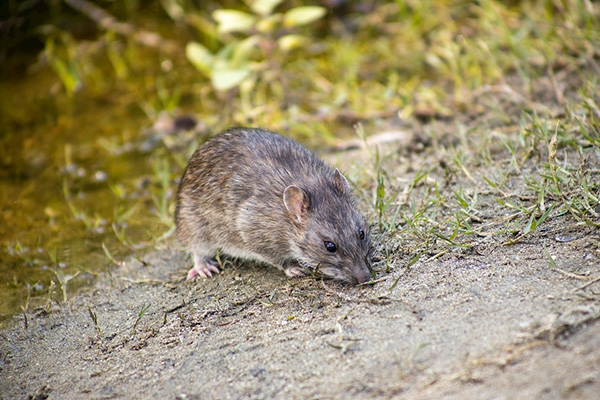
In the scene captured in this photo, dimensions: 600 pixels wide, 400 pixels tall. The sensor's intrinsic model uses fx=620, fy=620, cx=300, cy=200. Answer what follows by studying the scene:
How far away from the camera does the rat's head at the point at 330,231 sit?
158 inches

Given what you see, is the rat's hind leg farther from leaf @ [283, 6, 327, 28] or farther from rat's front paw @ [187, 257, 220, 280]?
leaf @ [283, 6, 327, 28]

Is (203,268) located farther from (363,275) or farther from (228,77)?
(228,77)

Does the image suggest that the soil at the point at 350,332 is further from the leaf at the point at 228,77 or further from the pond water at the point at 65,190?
the leaf at the point at 228,77

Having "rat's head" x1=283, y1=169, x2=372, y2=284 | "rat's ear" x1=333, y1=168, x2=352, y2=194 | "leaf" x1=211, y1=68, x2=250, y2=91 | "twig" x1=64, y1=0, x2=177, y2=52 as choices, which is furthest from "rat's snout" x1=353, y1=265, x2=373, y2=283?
"twig" x1=64, y1=0, x2=177, y2=52

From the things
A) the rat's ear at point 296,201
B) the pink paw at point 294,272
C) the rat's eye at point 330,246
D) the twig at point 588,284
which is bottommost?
the pink paw at point 294,272

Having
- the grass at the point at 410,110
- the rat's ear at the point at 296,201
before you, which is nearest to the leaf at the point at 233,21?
the grass at the point at 410,110

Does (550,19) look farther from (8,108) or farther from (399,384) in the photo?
(8,108)

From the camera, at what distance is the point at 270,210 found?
14.7ft

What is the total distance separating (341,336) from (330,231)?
925mm

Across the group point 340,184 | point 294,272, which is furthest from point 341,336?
point 340,184

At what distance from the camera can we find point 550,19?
22.2ft

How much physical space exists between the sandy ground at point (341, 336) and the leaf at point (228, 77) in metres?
2.64

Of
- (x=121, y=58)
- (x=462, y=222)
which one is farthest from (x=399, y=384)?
(x=121, y=58)

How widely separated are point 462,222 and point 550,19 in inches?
A: 148
